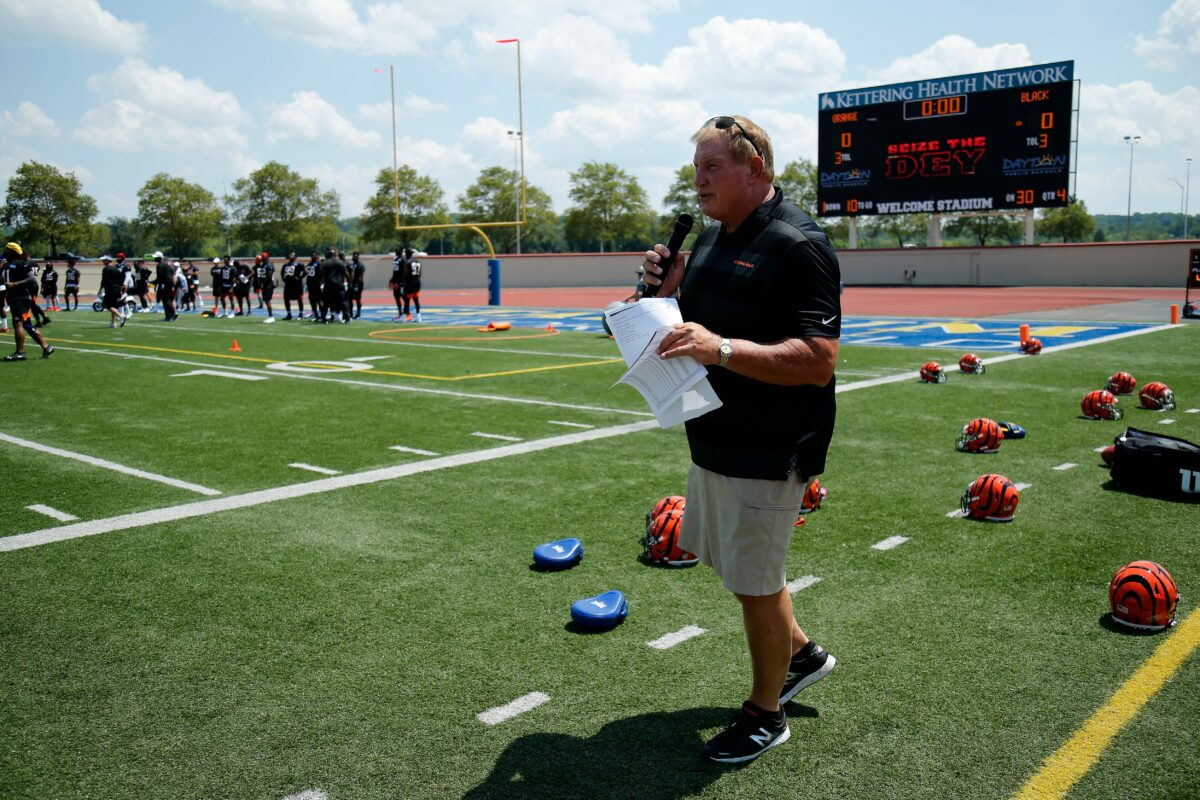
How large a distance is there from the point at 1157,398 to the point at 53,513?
1051 cm

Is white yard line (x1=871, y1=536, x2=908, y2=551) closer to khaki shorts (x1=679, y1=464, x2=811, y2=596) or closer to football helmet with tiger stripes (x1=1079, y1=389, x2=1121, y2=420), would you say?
khaki shorts (x1=679, y1=464, x2=811, y2=596)

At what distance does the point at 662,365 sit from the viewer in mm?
2891

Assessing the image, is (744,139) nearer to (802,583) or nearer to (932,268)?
(802,583)

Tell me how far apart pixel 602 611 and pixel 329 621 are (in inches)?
51.8

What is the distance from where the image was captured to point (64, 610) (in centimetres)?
460

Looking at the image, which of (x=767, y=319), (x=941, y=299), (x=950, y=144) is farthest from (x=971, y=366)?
(x=950, y=144)

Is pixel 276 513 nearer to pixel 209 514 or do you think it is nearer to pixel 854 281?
pixel 209 514

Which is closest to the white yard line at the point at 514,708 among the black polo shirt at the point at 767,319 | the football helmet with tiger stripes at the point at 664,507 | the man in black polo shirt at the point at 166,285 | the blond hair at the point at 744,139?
the black polo shirt at the point at 767,319

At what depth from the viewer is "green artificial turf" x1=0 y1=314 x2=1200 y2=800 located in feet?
10.5

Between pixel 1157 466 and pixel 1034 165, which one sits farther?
pixel 1034 165

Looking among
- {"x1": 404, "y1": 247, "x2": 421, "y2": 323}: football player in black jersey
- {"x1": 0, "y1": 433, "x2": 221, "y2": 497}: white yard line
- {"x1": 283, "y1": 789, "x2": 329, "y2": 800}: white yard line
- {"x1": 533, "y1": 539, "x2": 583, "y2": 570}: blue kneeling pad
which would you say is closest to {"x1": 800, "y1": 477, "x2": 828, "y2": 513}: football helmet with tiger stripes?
{"x1": 533, "y1": 539, "x2": 583, "y2": 570}: blue kneeling pad

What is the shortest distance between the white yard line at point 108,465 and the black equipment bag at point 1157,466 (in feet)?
21.6

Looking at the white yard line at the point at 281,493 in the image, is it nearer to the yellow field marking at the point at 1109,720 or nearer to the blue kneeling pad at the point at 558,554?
the blue kneeling pad at the point at 558,554

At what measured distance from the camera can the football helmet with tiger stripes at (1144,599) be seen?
4253 mm
